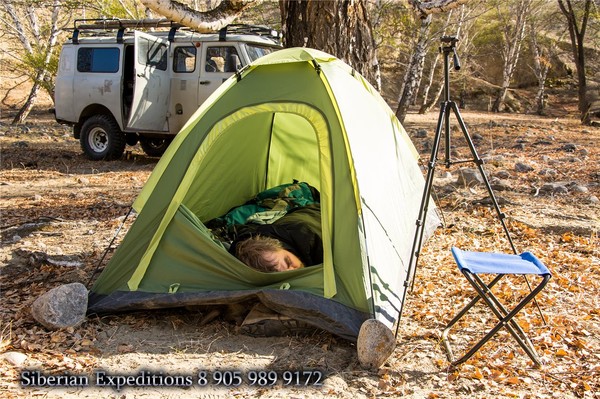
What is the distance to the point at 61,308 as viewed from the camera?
400cm

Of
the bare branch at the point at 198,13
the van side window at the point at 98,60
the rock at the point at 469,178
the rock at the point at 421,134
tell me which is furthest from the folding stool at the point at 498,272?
the rock at the point at 421,134

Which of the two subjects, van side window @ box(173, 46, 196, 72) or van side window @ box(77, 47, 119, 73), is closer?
van side window @ box(173, 46, 196, 72)

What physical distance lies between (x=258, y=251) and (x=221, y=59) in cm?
710

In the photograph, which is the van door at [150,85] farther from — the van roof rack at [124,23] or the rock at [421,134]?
the rock at [421,134]

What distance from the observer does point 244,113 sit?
180 inches

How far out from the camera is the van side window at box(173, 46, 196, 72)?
1096 centimetres

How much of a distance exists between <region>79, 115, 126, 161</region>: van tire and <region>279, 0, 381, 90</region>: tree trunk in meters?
5.48

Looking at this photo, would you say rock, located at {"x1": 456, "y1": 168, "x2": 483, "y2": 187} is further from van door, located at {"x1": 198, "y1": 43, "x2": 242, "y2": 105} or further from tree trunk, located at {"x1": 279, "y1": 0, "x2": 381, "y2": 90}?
van door, located at {"x1": 198, "y1": 43, "x2": 242, "y2": 105}

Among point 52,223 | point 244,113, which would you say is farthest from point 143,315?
point 52,223

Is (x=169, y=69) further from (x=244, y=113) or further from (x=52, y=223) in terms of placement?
(x=244, y=113)

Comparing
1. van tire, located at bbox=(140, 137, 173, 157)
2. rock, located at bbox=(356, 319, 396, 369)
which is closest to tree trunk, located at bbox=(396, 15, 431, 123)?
van tire, located at bbox=(140, 137, 173, 157)

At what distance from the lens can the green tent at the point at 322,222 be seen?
3975mm

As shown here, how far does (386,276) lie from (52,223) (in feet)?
13.0

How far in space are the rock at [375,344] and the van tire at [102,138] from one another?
888 centimetres
